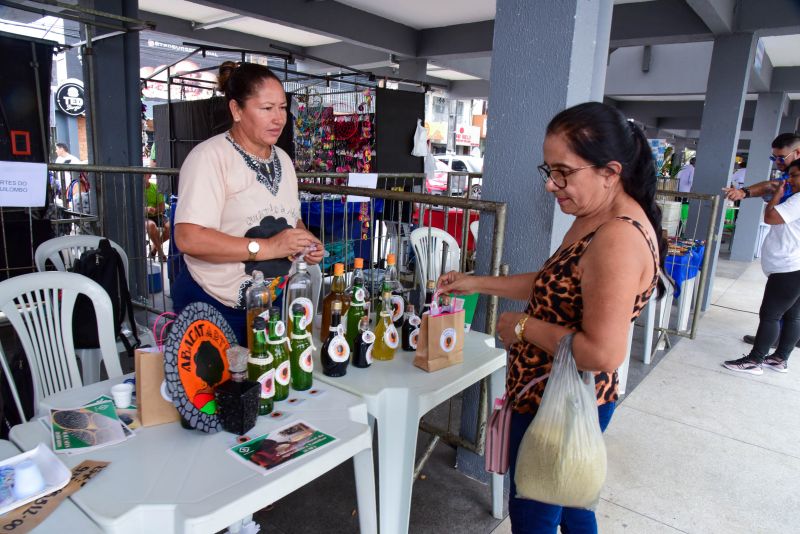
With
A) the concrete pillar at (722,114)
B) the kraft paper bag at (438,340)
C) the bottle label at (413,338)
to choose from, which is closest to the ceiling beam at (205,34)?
the concrete pillar at (722,114)

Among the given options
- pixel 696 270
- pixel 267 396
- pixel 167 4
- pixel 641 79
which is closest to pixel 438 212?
pixel 696 270

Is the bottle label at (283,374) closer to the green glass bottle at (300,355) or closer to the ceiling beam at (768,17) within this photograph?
the green glass bottle at (300,355)

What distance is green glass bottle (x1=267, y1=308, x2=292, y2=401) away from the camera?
4.20ft

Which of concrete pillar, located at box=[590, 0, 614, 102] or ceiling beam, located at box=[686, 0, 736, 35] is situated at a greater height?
ceiling beam, located at box=[686, 0, 736, 35]

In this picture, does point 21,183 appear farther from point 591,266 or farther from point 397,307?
point 591,266

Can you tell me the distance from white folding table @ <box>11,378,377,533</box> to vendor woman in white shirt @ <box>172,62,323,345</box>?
1.60 feet

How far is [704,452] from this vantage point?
2.79m

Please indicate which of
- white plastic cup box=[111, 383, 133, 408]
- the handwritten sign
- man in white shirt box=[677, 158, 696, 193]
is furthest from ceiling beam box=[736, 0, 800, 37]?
white plastic cup box=[111, 383, 133, 408]

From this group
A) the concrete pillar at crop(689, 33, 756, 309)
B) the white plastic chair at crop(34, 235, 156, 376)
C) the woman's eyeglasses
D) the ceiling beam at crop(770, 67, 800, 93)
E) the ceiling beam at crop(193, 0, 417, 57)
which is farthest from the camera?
the ceiling beam at crop(770, 67, 800, 93)

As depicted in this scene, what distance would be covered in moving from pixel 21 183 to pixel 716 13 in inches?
229

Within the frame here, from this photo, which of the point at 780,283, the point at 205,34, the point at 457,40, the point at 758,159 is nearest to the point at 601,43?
the point at 780,283

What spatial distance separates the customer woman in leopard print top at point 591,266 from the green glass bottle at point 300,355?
533 millimetres

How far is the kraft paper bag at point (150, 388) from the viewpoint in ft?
3.76

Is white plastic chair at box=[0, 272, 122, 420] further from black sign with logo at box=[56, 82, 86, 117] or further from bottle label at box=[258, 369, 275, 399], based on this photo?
black sign with logo at box=[56, 82, 86, 117]
